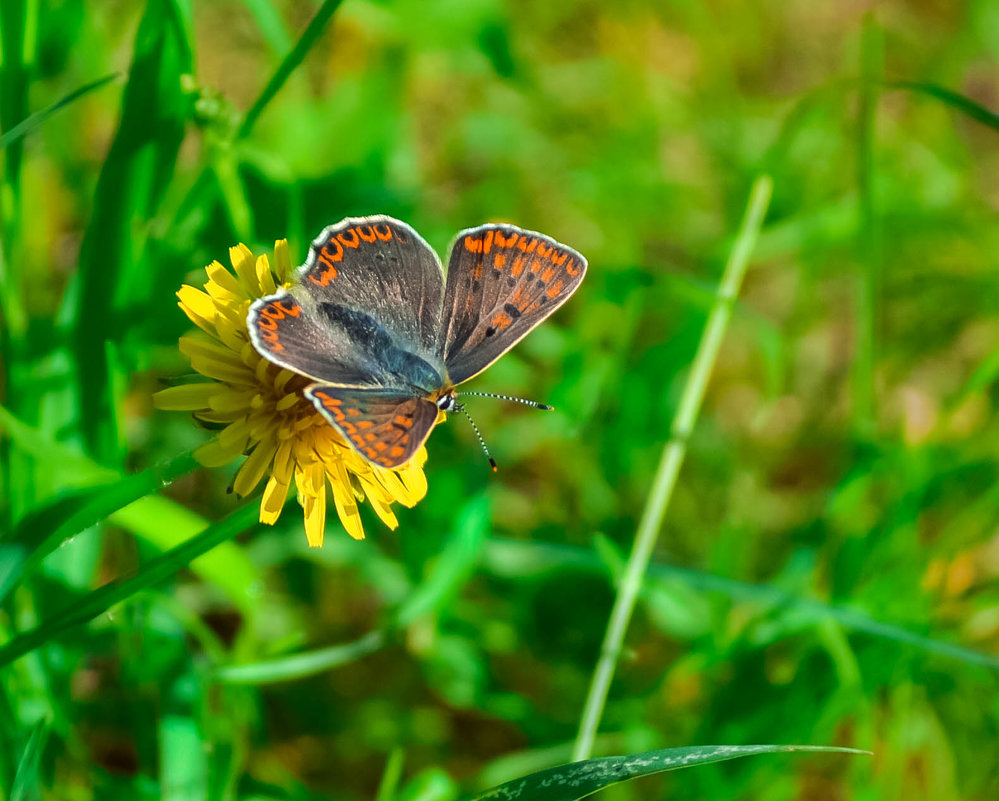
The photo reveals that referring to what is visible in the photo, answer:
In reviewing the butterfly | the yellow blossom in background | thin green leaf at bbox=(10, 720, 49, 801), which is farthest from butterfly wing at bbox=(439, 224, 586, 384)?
thin green leaf at bbox=(10, 720, 49, 801)

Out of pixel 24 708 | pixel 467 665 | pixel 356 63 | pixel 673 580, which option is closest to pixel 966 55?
pixel 356 63

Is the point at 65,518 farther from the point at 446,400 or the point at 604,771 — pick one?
the point at 604,771

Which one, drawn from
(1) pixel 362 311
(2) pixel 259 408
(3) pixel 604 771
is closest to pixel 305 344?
(2) pixel 259 408

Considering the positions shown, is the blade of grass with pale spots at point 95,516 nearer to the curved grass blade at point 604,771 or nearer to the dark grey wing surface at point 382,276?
the dark grey wing surface at point 382,276

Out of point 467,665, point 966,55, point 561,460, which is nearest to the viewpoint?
point 467,665

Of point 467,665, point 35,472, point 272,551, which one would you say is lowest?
point 467,665

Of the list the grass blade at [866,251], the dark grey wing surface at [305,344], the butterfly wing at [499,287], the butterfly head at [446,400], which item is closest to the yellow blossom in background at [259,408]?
the dark grey wing surface at [305,344]

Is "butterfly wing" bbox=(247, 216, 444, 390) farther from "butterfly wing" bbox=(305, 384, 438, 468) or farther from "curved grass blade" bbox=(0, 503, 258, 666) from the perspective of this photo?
"curved grass blade" bbox=(0, 503, 258, 666)

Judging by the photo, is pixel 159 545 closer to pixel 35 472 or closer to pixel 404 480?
pixel 35 472
